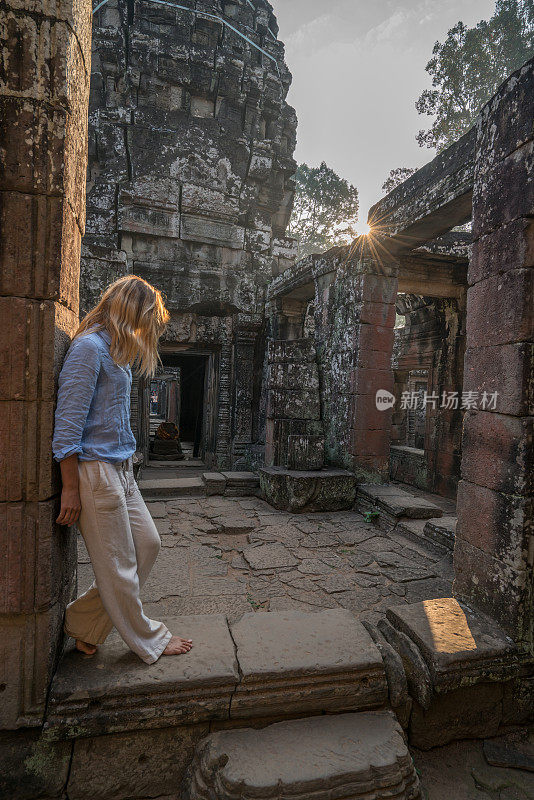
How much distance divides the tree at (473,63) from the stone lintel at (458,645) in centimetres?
1654

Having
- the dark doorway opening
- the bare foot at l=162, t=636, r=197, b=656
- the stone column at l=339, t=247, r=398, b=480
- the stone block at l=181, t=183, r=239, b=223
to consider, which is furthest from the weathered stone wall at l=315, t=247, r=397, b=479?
the dark doorway opening

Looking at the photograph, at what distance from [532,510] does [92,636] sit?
237cm

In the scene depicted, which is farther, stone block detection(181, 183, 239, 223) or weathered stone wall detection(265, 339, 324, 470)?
stone block detection(181, 183, 239, 223)

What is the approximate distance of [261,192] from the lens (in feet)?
32.1

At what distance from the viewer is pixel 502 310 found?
2.48 m

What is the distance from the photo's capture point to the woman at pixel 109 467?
171cm

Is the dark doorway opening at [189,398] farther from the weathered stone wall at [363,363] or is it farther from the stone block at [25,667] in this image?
the stone block at [25,667]

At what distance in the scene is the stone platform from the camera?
17.9 feet

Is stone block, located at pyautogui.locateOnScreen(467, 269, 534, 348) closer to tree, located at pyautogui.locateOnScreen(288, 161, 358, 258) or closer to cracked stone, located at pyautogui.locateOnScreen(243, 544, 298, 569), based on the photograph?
cracked stone, located at pyautogui.locateOnScreen(243, 544, 298, 569)

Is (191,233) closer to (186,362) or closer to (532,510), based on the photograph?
(186,362)

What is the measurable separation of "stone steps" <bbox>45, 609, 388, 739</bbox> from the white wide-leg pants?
13 centimetres

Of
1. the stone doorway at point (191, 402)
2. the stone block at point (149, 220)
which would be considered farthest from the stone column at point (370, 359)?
the stone block at point (149, 220)

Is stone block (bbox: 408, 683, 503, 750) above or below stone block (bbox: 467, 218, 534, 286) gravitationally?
below

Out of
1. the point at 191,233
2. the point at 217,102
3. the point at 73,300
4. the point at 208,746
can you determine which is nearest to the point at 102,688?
the point at 208,746
